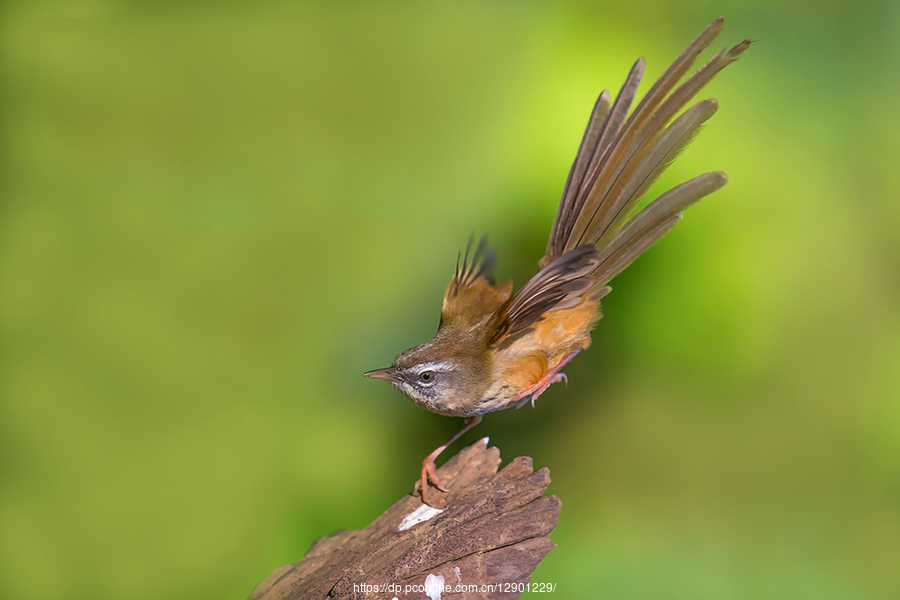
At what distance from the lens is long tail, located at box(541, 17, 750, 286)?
0.79m

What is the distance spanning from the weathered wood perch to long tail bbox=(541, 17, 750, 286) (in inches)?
13.5

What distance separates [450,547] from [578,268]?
0.40 metres

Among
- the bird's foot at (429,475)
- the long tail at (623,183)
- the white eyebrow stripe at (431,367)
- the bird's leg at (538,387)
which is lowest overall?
the bird's foot at (429,475)

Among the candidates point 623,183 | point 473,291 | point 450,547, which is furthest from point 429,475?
point 623,183

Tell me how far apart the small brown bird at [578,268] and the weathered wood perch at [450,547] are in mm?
60

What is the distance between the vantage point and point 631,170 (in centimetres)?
84

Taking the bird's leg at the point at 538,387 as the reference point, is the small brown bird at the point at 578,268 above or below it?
above

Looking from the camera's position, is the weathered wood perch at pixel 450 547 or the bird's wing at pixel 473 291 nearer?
the weathered wood perch at pixel 450 547

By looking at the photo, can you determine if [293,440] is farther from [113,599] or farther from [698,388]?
[698,388]

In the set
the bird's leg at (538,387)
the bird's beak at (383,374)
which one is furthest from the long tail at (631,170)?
the bird's beak at (383,374)

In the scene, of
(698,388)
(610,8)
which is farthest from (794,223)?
(610,8)

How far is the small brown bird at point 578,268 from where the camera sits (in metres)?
0.78

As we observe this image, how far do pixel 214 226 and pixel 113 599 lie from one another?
2.90 ft

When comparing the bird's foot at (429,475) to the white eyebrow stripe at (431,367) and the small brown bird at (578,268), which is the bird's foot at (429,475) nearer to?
the small brown bird at (578,268)
